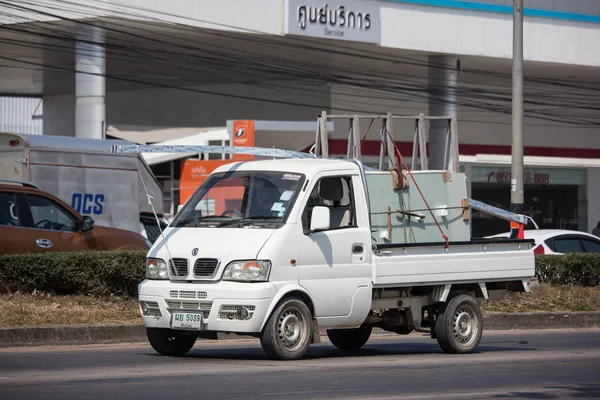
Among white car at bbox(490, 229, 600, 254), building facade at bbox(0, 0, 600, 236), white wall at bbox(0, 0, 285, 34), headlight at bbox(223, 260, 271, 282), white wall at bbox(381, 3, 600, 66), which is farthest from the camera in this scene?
white wall at bbox(381, 3, 600, 66)

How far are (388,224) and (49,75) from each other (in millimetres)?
29723

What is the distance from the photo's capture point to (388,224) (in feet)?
42.3

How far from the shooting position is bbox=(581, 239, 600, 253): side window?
2205cm

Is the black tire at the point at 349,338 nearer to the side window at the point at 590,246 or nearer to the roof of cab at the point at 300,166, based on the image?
the roof of cab at the point at 300,166

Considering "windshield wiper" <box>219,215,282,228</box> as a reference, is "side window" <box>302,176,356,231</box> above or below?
above

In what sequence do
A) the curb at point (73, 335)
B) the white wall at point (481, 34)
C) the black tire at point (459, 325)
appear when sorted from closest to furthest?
the black tire at point (459, 325) < the curb at point (73, 335) < the white wall at point (481, 34)

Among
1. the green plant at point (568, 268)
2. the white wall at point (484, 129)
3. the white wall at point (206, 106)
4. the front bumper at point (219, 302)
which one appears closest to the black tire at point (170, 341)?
the front bumper at point (219, 302)

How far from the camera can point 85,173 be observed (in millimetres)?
22672

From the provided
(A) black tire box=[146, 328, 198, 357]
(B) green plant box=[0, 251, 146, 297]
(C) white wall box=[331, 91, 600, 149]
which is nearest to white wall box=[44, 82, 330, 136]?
(C) white wall box=[331, 91, 600, 149]

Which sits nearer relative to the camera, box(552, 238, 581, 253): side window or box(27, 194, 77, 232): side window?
box(27, 194, 77, 232): side window

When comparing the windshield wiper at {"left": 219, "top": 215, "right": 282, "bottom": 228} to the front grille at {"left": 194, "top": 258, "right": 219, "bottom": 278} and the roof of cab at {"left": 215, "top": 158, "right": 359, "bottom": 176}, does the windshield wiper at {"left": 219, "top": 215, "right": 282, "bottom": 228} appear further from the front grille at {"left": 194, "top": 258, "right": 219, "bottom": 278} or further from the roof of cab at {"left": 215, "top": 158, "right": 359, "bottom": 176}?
the roof of cab at {"left": 215, "top": 158, "right": 359, "bottom": 176}

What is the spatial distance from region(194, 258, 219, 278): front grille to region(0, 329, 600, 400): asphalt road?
34.5 inches

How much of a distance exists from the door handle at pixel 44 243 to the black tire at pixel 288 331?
6.71m

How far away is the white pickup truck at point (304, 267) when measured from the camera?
10.9m
